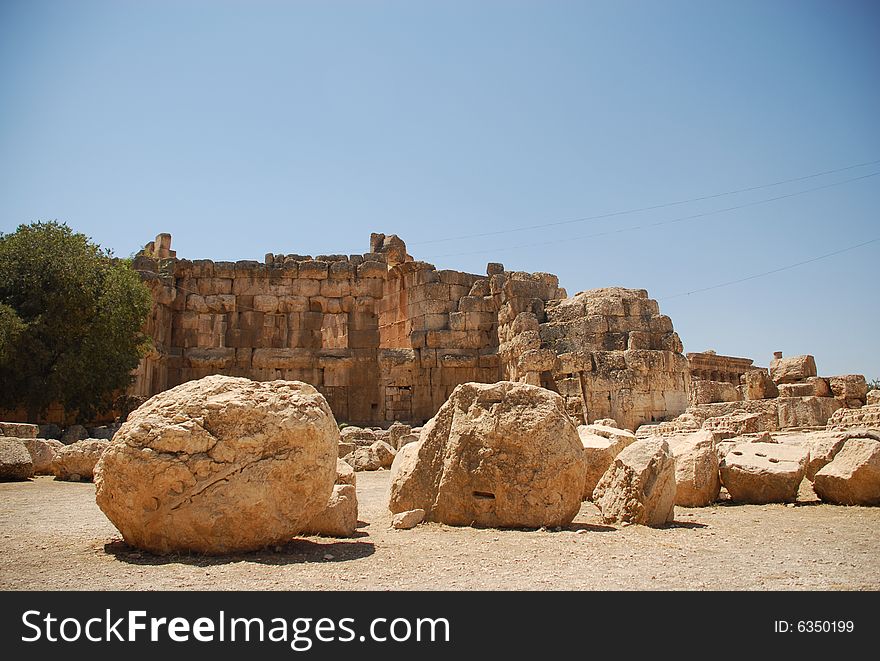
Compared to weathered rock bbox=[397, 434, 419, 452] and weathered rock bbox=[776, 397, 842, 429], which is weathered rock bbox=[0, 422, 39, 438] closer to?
weathered rock bbox=[397, 434, 419, 452]

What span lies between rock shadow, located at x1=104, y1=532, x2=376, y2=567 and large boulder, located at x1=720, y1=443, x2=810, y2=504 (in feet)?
13.7

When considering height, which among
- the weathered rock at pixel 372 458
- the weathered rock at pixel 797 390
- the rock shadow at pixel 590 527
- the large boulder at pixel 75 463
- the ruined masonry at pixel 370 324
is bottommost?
the rock shadow at pixel 590 527

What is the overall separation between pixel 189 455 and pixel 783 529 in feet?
15.2

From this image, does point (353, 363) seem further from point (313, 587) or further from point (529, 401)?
point (313, 587)

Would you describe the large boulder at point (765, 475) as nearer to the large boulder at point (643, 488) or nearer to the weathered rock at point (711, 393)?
the large boulder at point (643, 488)

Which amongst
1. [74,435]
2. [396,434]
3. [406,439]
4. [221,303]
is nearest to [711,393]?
[396,434]

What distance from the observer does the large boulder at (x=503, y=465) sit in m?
5.98

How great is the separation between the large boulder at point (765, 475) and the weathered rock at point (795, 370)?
928 centimetres

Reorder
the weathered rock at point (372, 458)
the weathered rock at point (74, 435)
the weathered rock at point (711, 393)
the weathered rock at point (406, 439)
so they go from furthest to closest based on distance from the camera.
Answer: the weathered rock at point (711, 393)
the weathered rock at point (406, 439)
the weathered rock at point (372, 458)
the weathered rock at point (74, 435)

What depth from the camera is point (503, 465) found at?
20.0ft

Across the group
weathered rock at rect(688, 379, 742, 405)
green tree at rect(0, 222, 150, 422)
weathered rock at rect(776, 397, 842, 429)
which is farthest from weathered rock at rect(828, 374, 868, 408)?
green tree at rect(0, 222, 150, 422)

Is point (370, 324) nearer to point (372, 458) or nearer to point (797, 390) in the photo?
point (372, 458)

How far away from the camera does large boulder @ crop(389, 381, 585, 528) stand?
19.6ft

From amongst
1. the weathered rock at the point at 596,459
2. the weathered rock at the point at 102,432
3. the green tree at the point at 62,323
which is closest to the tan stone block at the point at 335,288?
the green tree at the point at 62,323
